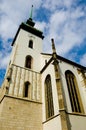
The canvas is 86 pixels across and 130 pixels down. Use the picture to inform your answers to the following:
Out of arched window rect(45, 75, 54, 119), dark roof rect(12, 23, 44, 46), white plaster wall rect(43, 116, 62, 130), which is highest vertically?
dark roof rect(12, 23, 44, 46)

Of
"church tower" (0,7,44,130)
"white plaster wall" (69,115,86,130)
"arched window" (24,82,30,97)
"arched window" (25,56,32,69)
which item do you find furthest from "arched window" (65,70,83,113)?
"arched window" (25,56,32,69)

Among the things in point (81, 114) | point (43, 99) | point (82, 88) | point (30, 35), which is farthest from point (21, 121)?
point (30, 35)

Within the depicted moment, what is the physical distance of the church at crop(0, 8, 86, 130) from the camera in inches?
353

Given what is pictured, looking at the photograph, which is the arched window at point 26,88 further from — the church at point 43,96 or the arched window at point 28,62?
the arched window at point 28,62

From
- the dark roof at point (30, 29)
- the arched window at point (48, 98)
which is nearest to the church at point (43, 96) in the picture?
the arched window at point (48, 98)

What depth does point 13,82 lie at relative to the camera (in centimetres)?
1191

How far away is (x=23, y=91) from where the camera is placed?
39.1ft

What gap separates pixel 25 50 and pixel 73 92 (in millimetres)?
8428

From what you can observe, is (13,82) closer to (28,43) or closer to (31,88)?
(31,88)

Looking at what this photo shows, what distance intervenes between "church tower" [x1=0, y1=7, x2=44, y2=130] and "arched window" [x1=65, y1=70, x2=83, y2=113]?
316 centimetres

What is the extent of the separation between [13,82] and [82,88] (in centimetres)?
658

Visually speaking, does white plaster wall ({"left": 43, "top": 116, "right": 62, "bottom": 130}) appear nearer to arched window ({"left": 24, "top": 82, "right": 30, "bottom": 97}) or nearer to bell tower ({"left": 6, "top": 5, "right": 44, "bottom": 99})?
bell tower ({"left": 6, "top": 5, "right": 44, "bottom": 99})

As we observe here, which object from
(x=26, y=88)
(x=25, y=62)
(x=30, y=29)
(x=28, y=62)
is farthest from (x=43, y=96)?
(x=30, y=29)

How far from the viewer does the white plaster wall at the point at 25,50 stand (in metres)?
14.6
